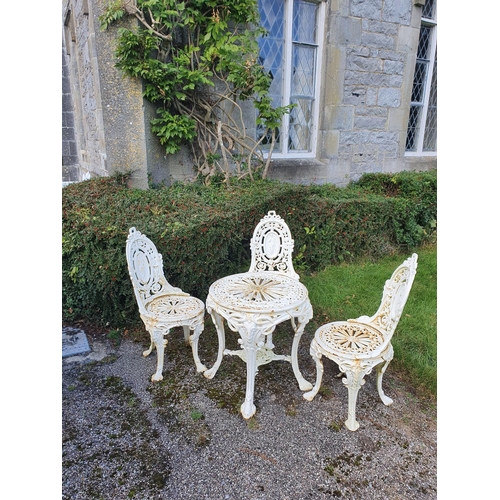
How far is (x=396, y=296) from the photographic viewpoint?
226 cm

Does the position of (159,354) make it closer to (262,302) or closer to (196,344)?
(196,344)

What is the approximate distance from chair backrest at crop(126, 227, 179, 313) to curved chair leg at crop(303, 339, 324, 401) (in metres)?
1.29

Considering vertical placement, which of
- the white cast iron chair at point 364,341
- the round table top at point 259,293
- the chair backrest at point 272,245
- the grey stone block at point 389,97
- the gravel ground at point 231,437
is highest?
the grey stone block at point 389,97

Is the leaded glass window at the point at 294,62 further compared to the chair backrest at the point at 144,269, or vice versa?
the leaded glass window at the point at 294,62

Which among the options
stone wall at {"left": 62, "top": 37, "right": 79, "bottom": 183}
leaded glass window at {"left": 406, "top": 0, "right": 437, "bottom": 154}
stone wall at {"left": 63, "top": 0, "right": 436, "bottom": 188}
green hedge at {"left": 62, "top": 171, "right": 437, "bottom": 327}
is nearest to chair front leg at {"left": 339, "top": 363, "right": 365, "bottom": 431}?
green hedge at {"left": 62, "top": 171, "right": 437, "bottom": 327}

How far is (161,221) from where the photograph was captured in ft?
10.9

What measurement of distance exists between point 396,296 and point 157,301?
185 centimetres

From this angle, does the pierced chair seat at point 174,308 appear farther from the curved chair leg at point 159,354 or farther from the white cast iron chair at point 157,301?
the curved chair leg at point 159,354

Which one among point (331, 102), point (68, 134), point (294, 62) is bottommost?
point (68, 134)

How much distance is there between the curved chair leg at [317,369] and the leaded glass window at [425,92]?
251 inches

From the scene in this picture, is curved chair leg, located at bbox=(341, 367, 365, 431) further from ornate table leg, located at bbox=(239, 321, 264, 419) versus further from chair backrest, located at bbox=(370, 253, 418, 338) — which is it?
ornate table leg, located at bbox=(239, 321, 264, 419)

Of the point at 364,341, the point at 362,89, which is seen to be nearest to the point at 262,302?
the point at 364,341

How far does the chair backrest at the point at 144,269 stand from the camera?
8.64 ft

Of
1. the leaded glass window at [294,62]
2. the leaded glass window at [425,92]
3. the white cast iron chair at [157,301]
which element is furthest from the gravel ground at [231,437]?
the leaded glass window at [425,92]
